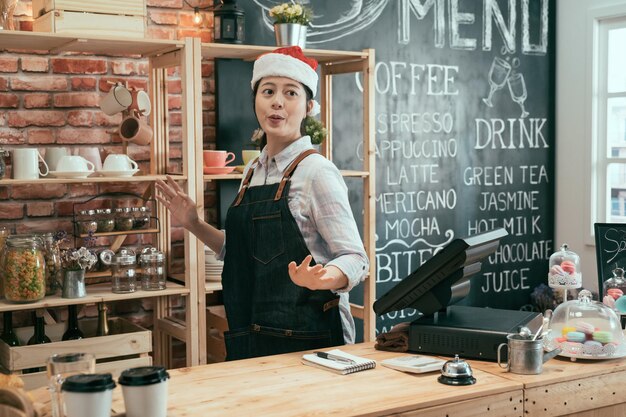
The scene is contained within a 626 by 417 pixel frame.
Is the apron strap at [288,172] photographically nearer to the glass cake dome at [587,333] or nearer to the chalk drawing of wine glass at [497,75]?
the glass cake dome at [587,333]

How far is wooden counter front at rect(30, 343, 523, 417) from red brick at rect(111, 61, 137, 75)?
215 cm

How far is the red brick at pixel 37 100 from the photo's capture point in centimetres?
400

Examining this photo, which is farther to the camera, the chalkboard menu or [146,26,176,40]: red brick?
the chalkboard menu

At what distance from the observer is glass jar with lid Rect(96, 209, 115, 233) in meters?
3.88

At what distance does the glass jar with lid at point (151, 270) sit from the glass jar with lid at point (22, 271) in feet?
1.60

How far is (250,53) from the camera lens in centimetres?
412

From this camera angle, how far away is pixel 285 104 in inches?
123

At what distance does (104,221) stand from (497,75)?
2950 mm

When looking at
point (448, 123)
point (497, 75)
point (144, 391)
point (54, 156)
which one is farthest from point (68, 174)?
point (497, 75)

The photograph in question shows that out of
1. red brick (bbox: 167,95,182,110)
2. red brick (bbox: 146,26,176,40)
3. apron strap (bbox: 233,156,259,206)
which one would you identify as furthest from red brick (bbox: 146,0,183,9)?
apron strap (bbox: 233,156,259,206)

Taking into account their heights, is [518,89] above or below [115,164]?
above

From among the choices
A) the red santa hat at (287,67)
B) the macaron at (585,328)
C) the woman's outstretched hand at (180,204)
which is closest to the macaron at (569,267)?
the macaron at (585,328)

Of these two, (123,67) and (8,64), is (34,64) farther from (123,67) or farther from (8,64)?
(123,67)

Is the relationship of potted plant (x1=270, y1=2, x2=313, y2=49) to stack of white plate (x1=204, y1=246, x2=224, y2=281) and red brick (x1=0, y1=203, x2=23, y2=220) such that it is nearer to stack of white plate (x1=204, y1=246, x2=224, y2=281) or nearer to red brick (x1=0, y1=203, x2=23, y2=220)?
stack of white plate (x1=204, y1=246, x2=224, y2=281)
